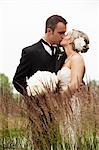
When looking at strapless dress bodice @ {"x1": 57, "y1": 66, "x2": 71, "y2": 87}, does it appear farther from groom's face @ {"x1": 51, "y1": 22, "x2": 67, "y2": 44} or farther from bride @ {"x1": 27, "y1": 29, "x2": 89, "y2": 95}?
groom's face @ {"x1": 51, "y1": 22, "x2": 67, "y2": 44}

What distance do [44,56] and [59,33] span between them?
0.23m

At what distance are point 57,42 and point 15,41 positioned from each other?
18.2 inches

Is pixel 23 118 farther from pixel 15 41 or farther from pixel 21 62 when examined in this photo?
pixel 15 41

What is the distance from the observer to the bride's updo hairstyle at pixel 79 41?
11.2 feet

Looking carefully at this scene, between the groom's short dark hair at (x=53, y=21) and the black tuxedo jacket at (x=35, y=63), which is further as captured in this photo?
the groom's short dark hair at (x=53, y=21)

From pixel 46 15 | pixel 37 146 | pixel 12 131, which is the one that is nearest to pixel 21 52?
pixel 46 15

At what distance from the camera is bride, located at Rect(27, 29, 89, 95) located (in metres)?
3.13

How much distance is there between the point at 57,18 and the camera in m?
3.58

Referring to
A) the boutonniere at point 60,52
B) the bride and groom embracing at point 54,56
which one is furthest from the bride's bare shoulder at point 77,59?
the boutonniere at point 60,52

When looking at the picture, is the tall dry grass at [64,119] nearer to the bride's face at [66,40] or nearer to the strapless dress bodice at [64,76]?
the strapless dress bodice at [64,76]

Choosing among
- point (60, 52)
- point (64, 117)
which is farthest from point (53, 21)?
point (64, 117)

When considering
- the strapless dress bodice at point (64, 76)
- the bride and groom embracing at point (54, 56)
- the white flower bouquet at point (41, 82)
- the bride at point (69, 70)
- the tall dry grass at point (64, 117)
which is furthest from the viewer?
the bride and groom embracing at point (54, 56)

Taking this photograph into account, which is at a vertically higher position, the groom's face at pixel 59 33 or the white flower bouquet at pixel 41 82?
the groom's face at pixel 59 33

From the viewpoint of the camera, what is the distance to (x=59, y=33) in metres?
3.52
